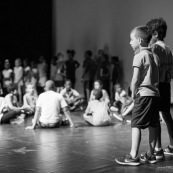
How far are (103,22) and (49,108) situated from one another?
6.41 metres

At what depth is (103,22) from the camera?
13172 millimetres

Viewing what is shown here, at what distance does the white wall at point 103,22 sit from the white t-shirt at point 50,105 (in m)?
5.04

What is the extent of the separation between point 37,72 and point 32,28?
254 cm

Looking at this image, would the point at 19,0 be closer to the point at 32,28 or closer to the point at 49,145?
the point at 32,28

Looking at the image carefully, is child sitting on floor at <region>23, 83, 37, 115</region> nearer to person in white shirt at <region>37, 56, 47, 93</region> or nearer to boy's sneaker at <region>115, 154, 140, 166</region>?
person in white shirt at <region>37, 56, 47, 93</region>

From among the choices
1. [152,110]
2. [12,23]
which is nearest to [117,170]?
[152,110]

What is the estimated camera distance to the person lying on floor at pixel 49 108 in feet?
24.0

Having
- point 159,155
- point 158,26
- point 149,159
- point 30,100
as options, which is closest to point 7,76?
point 30,100

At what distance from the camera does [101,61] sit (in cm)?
1221

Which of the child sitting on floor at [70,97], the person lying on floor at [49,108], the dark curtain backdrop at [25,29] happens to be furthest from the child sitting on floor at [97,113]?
the dark curtain backdrop at [25,29]

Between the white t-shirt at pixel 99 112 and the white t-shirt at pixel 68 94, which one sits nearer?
the white t-shirt at pixel 99 112

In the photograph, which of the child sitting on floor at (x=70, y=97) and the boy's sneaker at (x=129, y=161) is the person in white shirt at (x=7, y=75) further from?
the boy's sneaker at (x=129, y=161)

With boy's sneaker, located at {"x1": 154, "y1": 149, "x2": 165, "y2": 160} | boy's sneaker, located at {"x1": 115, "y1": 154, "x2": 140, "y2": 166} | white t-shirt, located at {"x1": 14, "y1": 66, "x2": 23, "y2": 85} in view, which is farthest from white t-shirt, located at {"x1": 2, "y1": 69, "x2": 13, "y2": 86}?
boy's sneaker, located at {"x1": 115, "y1": 154, "x2": 140, "y2": 166}

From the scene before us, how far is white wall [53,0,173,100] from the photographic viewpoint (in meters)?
11.9
